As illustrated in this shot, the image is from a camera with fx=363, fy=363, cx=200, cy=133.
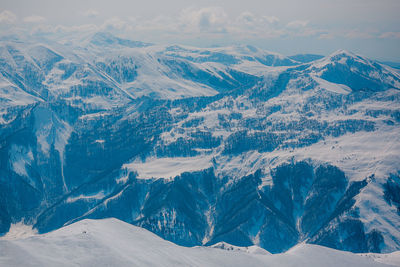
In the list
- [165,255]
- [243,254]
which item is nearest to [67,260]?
[165,255]

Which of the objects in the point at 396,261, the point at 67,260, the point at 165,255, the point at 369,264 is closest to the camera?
the point at 67,260

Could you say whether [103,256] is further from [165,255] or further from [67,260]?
[165,255]

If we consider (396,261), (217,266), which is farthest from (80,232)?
(396,261)

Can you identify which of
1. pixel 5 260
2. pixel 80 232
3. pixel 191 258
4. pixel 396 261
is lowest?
pixel 396 261

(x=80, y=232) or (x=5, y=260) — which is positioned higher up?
(x=5, y=260)

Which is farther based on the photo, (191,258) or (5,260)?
(191,258)

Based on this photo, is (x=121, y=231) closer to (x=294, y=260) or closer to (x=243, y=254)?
(x=243, y=254)

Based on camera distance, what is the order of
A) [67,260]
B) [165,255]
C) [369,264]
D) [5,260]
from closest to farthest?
[5,260] < [67,260] < [165,255] < [369,264]
